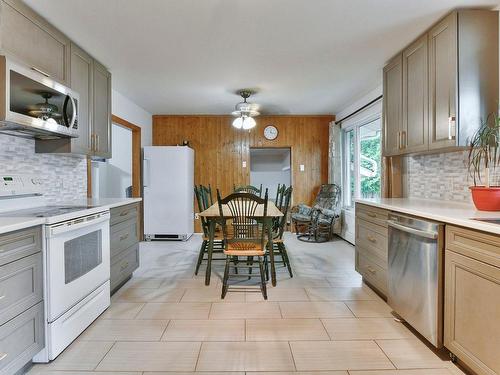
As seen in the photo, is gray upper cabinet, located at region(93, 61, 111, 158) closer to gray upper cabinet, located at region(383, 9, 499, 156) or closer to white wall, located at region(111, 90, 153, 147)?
white wall, located at region(111, 90, 153, 147)

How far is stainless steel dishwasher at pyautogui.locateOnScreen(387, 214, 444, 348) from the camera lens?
1795 mm

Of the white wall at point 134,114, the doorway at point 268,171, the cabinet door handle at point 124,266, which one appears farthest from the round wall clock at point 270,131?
the cabinet door handle at point 124,266

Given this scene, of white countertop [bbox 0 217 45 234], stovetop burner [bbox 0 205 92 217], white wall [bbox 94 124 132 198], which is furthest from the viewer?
white wall [bbox 94 124 132 198]

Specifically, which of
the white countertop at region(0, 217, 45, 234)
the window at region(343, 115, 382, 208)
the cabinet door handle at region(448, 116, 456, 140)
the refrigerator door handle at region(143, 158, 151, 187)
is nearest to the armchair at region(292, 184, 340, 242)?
the window at region(343, 115, 382, 208)

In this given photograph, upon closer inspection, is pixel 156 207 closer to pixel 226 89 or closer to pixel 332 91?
pixel 226 89

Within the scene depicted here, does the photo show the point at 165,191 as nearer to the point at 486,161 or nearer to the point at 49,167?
the point at 49,167

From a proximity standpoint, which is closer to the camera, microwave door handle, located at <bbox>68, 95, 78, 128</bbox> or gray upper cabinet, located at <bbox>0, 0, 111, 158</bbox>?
gray upper cabinet, located at <bbox>0, 0, 111, 158</bbox>

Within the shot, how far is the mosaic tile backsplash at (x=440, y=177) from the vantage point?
8.29ft

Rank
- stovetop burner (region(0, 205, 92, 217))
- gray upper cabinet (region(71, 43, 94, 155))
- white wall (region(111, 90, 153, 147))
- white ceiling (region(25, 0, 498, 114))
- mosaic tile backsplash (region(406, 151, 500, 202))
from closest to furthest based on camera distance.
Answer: stovetop burner (region(0, 205, 92, 217))
white ceiling (region(25, 0, 498, 114))
mosaic tile backsplash (region(406, 151, 500, 202))
gray upper cabinet (region(71, 43, 94, 155))
white wall (region(111, 90, 153, 147))

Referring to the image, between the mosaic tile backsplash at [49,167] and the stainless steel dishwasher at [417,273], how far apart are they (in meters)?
2.89

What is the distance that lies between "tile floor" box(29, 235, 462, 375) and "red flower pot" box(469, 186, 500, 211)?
3.26 ft

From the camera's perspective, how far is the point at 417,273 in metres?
1.97

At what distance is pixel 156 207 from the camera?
5.10 metres

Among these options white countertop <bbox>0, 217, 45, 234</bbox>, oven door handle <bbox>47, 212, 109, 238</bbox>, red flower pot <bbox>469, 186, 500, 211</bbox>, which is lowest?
oven door handle <bbox>47, 212, 109, 238</bbox>
